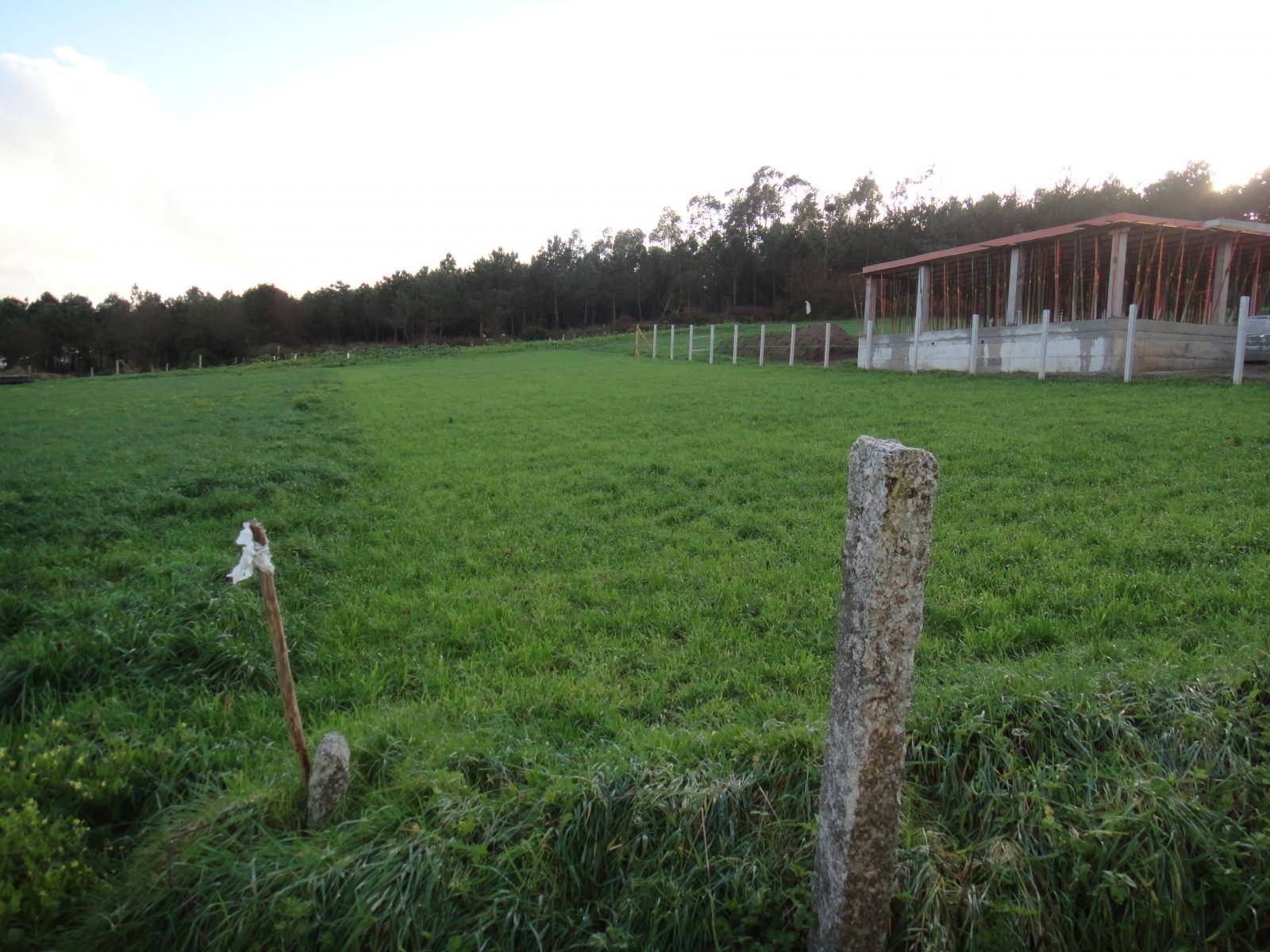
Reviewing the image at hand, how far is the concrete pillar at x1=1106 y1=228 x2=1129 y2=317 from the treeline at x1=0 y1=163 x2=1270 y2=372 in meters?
36.4

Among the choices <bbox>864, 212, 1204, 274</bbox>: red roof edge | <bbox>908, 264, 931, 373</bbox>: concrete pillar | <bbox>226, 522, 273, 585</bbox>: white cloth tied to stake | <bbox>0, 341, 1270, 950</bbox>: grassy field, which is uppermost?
<bbox>864, 212, 1204, 274</bbox>: red roof edge

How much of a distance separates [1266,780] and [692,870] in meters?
2.31

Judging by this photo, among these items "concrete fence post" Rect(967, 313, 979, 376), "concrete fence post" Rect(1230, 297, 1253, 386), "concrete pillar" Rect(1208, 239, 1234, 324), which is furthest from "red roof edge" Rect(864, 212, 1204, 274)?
"concrete fence post" Rect(1230, 297, 1253, 386)

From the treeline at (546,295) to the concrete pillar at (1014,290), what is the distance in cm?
3392

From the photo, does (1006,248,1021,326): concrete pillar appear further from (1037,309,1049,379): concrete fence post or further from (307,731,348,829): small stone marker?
(307,731,348,829): small stone marker

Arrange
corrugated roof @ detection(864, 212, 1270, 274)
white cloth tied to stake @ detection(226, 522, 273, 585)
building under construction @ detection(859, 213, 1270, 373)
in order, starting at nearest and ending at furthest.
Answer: white cloth tied to stake @ detection(226, 522, 273, 585) < corrugated roof @ detection(864, 212, 1270, 274) < building under construction @ detection(859, 213, 1270, 373)

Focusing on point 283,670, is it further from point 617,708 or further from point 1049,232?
point 1049,232

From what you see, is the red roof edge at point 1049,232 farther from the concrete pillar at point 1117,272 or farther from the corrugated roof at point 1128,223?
the concrete pillar at point 1117,272

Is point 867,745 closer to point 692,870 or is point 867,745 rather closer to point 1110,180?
point 692,870

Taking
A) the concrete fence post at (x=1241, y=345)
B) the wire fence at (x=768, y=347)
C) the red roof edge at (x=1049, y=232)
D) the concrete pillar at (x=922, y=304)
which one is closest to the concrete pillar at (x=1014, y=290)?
the red roof edge at (x=1049, y=232)

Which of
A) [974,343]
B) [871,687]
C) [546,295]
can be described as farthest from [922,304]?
[546,295]

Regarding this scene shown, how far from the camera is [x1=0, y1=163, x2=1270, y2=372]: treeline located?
2325 inches

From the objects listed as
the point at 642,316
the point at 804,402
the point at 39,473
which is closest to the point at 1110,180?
the point at 642,316

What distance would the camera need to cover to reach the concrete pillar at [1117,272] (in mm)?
17844
